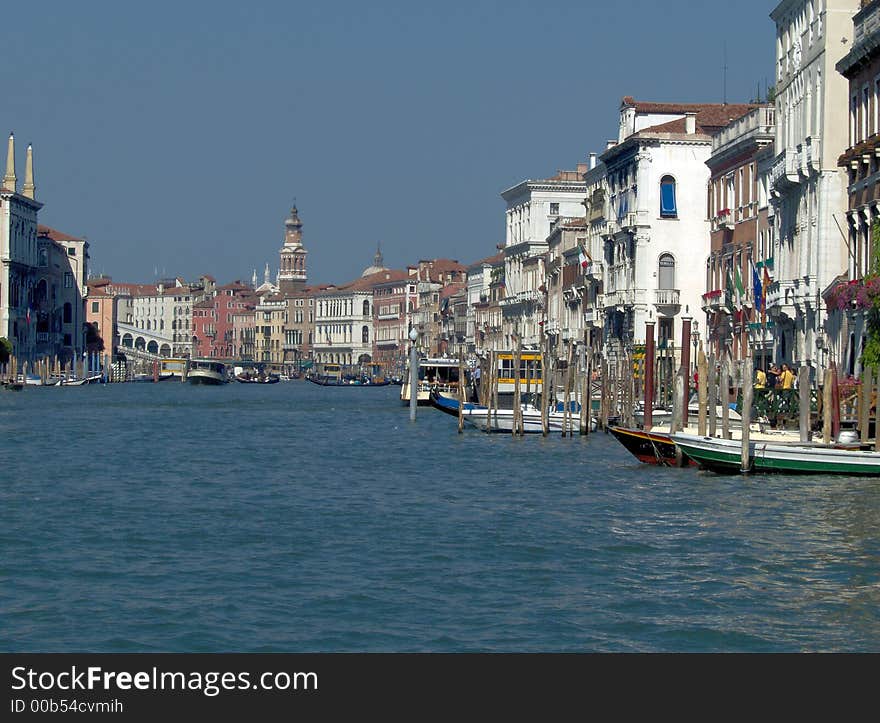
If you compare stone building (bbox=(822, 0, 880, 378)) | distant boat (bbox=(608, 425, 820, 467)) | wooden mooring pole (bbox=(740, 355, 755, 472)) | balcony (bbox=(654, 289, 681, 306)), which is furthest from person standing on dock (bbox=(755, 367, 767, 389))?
balcony (bbox=(654, 289, 681, 306))

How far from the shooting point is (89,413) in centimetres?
5503

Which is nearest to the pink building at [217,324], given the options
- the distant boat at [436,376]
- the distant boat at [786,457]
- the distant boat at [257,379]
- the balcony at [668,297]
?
the distant boat at [257,379]

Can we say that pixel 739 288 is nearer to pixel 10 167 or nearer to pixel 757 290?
pixel 757 290

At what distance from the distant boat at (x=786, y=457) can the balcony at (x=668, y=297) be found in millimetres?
26568

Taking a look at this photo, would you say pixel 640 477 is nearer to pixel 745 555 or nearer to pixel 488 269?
pixel 745 555

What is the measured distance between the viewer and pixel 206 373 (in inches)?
4766

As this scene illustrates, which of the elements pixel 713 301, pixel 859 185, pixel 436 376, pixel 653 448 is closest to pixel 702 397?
pixel 653 448

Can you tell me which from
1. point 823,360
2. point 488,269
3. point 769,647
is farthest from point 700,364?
point 488,269

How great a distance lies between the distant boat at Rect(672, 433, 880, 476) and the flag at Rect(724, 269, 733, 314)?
1780cm

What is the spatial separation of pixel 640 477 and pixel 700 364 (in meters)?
2.29

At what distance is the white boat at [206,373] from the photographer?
4761 inches

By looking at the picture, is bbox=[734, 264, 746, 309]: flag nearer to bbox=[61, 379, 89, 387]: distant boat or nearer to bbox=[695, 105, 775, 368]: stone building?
bbox=[695, 105, 775, 368]: stone building

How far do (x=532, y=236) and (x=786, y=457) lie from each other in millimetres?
59711

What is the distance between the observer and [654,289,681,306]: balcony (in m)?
51.5
